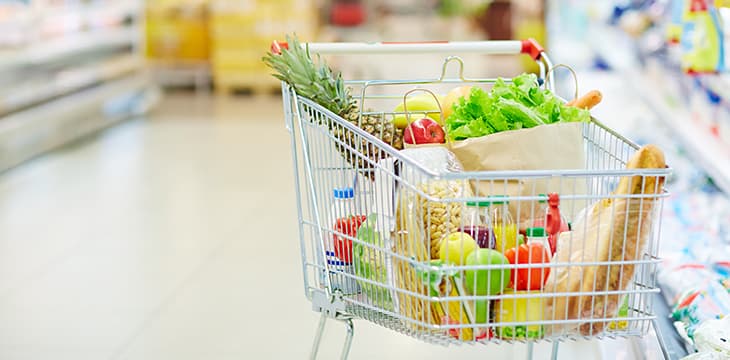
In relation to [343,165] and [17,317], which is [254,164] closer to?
[17,317]

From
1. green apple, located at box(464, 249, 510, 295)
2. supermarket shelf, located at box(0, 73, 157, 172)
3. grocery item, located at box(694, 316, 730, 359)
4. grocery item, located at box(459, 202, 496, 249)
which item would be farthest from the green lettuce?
supermarket shelf, located at box(0, 73, 157, 172)

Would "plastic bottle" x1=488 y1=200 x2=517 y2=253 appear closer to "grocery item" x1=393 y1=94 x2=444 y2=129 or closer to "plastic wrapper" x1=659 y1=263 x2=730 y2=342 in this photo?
"grocery item" x1=393 y1=94 x2=444 y2=129

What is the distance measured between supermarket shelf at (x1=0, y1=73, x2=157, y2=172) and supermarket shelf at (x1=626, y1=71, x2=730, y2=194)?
144 inches

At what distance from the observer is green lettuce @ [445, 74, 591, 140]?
2.16 metres

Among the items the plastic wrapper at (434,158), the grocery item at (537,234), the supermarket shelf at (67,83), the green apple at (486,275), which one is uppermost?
the plastic wrapper at (434,158)

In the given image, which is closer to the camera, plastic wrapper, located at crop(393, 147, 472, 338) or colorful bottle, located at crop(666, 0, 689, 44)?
plastic wrapper, located at crop(393, 147, 472, 338)

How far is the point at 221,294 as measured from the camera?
3713 millimetres

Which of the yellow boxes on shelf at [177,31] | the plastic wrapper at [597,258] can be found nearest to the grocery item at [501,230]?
the plastic wrapper at [597,258]

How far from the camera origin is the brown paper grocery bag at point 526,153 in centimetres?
209

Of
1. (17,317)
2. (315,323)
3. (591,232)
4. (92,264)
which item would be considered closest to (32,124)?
(92,264)

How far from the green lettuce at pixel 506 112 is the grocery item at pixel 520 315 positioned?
0.42 m

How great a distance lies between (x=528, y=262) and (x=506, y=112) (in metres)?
0.41

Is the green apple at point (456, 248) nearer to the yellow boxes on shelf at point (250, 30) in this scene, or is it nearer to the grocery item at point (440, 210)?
the grocery item at point (440, 210)

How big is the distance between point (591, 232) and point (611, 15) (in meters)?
4.75
